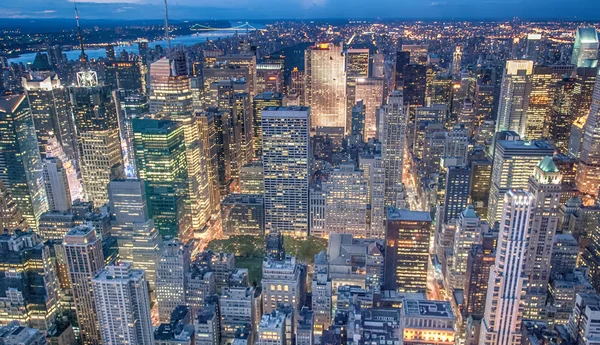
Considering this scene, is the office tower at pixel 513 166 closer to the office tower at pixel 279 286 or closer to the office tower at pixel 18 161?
the office tower at pixel 279 286

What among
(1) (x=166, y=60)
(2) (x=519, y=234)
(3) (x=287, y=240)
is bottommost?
(3) (x=287, y=240)

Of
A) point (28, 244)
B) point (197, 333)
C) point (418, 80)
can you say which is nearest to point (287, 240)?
point (197, 333)

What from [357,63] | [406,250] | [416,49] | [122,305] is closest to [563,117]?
[357,63]

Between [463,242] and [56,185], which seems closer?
[463,242]

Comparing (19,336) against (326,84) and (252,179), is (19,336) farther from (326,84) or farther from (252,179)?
(326,84)

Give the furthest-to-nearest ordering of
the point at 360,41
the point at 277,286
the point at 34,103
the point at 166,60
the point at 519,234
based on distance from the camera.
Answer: the point at 360,41, the point at 34,103, the point at 166,60, the point at 277,286, the point at 519,234

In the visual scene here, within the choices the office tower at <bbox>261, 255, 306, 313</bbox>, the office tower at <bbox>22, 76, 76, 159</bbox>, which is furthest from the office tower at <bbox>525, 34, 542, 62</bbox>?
the office tower at <bbox>22, 76, 76, 159</bbox>

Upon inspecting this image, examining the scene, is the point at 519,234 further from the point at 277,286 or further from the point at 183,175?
the point at 183,175

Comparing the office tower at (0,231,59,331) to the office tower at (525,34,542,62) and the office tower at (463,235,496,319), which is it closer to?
the office tower at (463,235,496,319)
